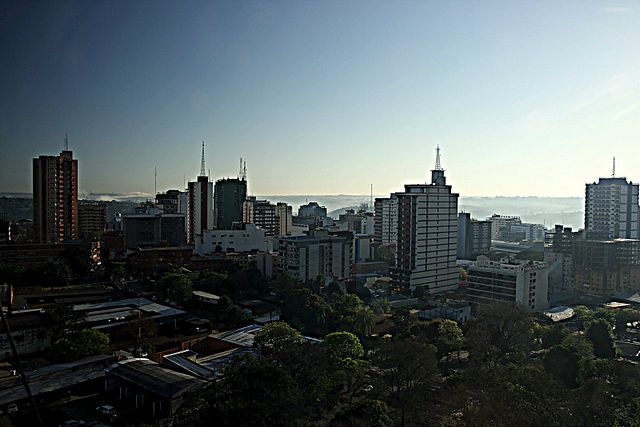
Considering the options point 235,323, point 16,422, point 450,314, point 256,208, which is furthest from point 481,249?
point 16,422

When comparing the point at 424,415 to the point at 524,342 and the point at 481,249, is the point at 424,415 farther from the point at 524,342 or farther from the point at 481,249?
the point at 481,249

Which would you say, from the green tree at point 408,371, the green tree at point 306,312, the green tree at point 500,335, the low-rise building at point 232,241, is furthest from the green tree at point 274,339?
the low-rise building at point 232,241

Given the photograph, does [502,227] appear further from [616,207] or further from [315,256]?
[315,256]

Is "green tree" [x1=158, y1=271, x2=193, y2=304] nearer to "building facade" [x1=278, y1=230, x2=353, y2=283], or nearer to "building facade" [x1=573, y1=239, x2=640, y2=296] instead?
"building facade" [x1=278, y1=230, x2=353, y2=283]

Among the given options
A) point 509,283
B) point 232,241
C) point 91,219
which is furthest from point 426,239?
point 91,219

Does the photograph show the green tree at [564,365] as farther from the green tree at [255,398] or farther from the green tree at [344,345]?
the green tree at [255,398]

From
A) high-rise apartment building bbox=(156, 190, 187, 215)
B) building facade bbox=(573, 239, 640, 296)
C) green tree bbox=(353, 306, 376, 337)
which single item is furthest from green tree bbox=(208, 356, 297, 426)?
high-rise apartment building bbox=(156, 190, 187, 215)
